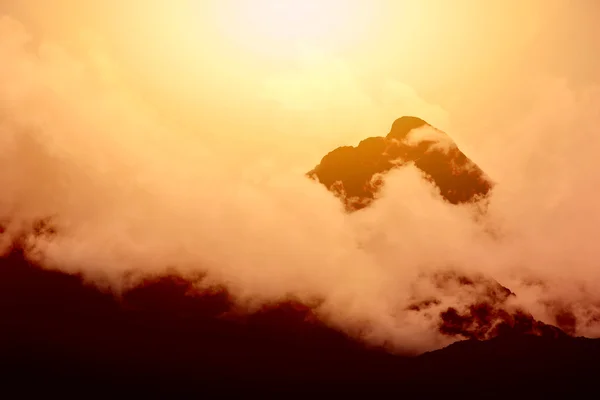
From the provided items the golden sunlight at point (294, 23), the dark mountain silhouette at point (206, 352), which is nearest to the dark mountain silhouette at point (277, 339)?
the dark mountain silhouette at point (206, 352)

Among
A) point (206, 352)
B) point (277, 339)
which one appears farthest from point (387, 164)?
point (206, 352)

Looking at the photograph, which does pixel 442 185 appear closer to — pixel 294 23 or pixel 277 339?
pixel 294 23

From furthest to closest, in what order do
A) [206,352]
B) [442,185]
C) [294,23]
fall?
[442,185]
[206,352]
[294,23]

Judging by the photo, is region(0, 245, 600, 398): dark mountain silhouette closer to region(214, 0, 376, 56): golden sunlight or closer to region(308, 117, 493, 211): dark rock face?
region(308, 117, 493, 211): dark rock face

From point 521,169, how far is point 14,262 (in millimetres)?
4616

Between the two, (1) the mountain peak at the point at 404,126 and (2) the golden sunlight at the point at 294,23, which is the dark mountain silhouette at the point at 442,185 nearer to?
(1) the mountain peak at the point at 404,126

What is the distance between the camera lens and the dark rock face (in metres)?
3.58

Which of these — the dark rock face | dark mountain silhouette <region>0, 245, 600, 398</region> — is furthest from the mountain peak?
dark mountain silhouette <region>0, 245, 600, 398</region>

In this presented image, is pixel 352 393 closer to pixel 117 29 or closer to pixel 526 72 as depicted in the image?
pixel 526 72

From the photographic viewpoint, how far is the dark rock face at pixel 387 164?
11.8 feet

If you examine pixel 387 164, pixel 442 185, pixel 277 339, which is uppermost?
pixel 387 164

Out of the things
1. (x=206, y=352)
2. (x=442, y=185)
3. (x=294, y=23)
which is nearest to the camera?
(x=294, y=23)

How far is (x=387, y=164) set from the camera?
4.01 m

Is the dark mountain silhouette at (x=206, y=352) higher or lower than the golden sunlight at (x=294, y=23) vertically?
lower
